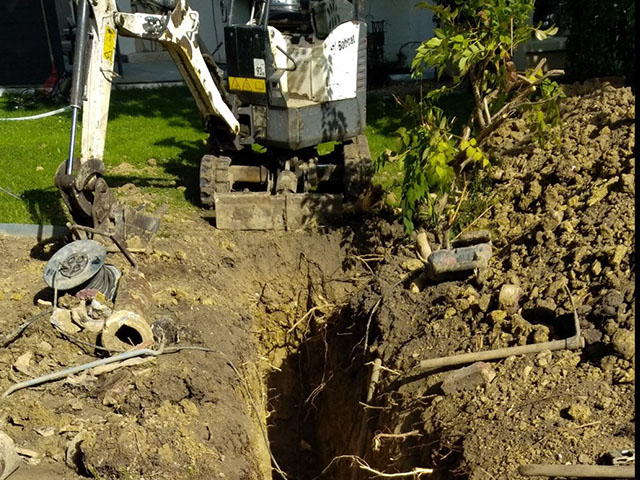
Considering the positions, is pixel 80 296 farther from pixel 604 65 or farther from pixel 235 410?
pixel 604 65

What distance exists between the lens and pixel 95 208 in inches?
241

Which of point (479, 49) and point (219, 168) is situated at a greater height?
point (479, 49)

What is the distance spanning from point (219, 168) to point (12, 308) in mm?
2611

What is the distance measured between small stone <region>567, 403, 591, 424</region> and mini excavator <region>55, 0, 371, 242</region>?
12.4 feet

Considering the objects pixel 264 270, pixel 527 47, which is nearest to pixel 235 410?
pixel 264 270

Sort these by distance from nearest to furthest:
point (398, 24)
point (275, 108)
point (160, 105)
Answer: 1. point (275, 108)
2. point (160, 105)
3. point (398, 24)

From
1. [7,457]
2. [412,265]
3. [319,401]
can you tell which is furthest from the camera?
[319,401]

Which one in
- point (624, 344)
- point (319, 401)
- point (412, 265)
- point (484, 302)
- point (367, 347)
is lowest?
point (319, 401)

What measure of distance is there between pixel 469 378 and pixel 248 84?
411cm

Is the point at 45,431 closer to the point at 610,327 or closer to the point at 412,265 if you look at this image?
the point at 412,265

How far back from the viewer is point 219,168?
300 inches

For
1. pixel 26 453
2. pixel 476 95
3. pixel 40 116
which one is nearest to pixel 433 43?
pixel 476 95

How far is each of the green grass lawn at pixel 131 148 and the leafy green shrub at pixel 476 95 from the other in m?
0.42

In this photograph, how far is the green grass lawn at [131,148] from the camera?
8.25 metres
